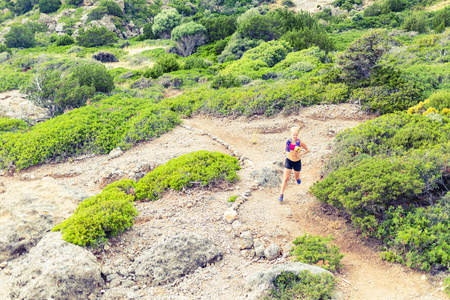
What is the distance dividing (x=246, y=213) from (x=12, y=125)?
11566mm

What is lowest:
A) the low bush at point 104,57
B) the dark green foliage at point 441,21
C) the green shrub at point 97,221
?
the low bush at point 104,57

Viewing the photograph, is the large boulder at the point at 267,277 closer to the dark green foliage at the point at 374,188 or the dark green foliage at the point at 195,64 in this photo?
the dark green foliage at the point at 374,188

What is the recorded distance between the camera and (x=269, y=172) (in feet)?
28.0

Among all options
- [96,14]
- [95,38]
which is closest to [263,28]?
[95,38]

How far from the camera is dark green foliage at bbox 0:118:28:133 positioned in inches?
516

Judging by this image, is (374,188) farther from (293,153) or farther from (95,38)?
(95,38)

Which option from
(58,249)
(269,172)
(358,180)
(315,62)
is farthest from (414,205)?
(315,62)

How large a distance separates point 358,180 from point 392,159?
4.56 feet

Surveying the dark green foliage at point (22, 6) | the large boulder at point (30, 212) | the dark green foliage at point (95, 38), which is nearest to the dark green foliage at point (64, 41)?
the dark green foliage at point (95, 38)

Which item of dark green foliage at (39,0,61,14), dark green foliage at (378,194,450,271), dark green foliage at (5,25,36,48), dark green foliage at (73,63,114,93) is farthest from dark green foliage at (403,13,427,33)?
dark green foliage at (39,0,61,14)

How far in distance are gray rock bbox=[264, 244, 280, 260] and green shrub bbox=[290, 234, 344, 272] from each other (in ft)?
0.89

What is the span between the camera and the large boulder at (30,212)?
6.42 meters

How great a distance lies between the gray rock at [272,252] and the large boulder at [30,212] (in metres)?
4.46

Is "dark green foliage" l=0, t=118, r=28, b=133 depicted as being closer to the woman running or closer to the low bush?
the woman running
